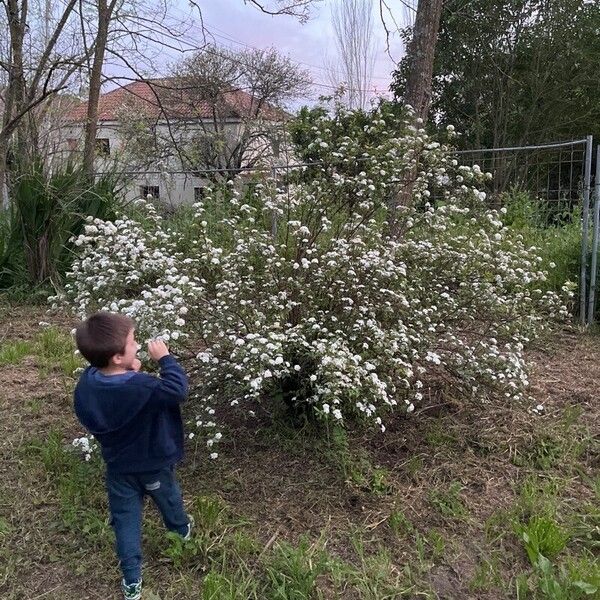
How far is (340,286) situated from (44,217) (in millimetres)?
4759

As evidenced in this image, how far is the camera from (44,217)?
6750mm

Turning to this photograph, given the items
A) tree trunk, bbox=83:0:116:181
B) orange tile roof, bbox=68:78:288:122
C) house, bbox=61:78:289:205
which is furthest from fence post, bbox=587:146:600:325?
orange tile roof, bbox=68:78:288:122

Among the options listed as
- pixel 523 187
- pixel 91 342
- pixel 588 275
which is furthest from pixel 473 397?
pixel 523 187

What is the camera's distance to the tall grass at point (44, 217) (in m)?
6.66

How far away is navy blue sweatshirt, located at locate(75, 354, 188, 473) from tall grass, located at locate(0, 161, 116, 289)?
15.7 feet

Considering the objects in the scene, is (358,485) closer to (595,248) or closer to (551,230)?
(595,248)

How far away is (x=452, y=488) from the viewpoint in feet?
9.58

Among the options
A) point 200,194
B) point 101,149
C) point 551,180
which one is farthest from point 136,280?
point 101,149

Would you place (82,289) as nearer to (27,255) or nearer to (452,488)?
(452,488)

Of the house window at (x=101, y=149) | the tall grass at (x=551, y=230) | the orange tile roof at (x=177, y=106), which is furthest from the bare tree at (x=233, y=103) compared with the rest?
the tall grass at (x=551, y=230)

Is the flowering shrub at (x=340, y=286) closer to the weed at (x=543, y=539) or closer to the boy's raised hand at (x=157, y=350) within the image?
the boy's raised hand at (x=157, y=350)

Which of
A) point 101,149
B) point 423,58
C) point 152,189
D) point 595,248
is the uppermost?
point 423,58

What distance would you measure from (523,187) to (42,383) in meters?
6.16

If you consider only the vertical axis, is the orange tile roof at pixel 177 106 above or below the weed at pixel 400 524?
above
